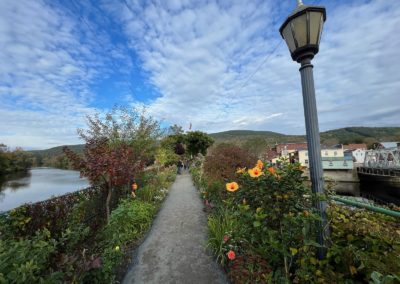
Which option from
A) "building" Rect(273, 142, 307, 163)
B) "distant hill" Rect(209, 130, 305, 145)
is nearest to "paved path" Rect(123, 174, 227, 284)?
"building" Rect(273, 142, 307, 163)

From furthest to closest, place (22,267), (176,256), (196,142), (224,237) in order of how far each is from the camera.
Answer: (196,142)
(176,256)
(224,237)
(22,267)

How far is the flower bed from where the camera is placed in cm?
154

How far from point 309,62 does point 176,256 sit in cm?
355

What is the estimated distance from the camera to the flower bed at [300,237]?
154 centimetres

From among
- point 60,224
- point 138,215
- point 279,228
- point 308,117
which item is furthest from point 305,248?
point 138,215

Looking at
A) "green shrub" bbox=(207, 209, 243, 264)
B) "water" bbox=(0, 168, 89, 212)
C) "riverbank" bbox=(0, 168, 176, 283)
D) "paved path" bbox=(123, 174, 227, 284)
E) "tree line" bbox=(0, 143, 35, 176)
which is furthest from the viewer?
"tree line" bbox=(0, 143, 35, 176)

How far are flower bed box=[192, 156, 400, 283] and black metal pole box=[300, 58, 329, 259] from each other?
0.27 feet

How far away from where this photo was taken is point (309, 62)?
2135mm

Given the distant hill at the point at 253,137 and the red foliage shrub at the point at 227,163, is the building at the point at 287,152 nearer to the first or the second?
the red foliage shrub at the point at 227,163

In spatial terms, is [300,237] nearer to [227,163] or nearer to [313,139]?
[313,139]

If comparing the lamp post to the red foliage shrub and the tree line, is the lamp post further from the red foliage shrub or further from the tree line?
the tree line

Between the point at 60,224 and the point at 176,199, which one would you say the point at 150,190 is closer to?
the point at 176,199

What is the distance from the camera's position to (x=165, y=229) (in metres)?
4.85

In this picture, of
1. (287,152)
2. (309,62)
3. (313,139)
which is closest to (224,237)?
(313,139)
